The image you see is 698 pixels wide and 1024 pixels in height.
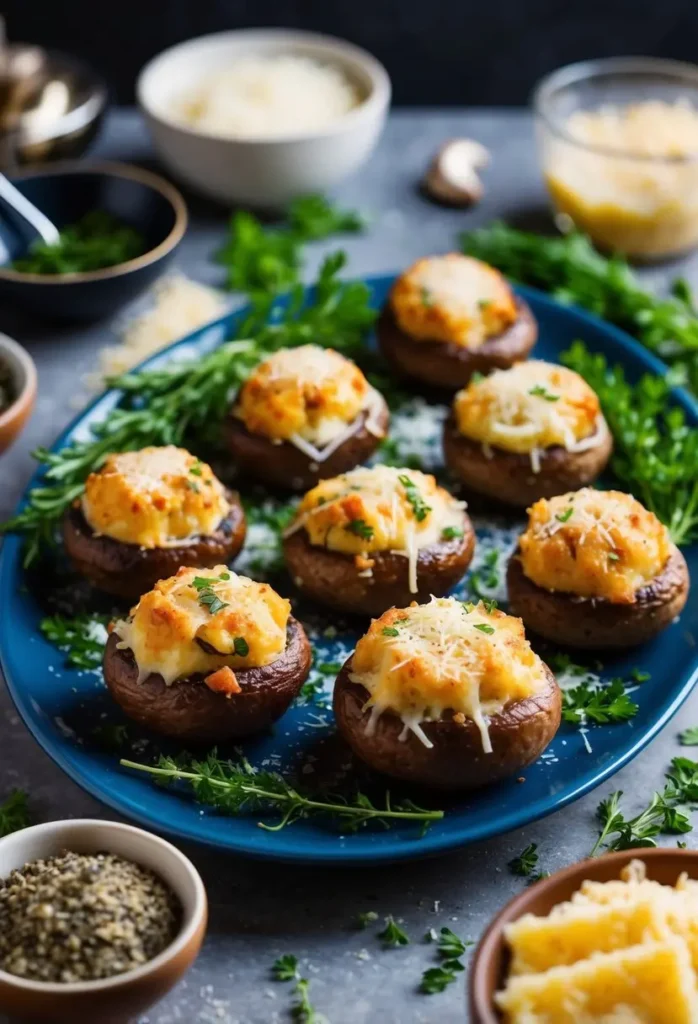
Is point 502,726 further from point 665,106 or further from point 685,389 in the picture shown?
point 665,106

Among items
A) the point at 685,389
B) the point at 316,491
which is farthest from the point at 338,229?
the point at 316,491

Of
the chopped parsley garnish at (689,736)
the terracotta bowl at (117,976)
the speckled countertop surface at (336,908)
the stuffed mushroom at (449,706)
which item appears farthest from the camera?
the chopped parsley garnish at (689,736)

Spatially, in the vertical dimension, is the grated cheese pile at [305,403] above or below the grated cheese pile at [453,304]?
below

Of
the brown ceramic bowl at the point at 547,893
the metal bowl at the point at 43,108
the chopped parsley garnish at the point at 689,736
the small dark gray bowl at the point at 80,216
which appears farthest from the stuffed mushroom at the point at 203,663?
the metal bowl at the point at 43,108

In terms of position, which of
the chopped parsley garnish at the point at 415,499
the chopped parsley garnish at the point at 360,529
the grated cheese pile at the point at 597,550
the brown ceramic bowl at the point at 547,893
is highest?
the brown ceramic bowl at the point at 547,893

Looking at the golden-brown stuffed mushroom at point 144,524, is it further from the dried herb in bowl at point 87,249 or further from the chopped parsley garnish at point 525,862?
the dried herb in bowl at point 87,249

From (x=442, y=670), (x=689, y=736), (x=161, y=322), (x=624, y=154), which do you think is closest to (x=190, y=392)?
(x=161, y=322)
